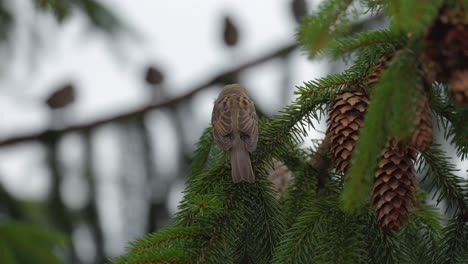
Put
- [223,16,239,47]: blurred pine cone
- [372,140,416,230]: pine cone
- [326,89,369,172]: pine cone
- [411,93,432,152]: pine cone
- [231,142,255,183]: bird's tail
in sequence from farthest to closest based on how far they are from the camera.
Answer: [223,16,239,47]: blurred pine cone, [231,142,255,183]: bird's tail, [326,89,369,172]: pine cone, [372,140,416,230]: pine cone, [411,93,432,152]: pine cone

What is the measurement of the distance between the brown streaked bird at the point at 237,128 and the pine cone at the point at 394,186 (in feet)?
1.70

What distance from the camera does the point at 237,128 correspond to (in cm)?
350

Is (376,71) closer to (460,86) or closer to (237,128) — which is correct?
(460,86)

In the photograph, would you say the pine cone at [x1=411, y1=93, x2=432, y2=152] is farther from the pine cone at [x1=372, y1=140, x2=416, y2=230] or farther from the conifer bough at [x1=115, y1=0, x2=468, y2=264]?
the pine cone at [x1=372, y1=140, x2=416, y2=230]

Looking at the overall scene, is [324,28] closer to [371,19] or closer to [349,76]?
[349,76]

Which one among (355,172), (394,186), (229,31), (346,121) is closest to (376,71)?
(346,121)

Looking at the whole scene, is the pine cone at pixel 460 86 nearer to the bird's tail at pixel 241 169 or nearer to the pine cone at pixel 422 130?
the pine cone at pixel 422 130

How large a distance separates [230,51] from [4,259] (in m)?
3.35

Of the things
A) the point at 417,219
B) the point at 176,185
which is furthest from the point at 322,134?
the point at 176,185

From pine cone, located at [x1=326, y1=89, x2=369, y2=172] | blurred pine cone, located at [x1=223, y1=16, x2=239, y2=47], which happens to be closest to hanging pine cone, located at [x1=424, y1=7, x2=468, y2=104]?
pine cone, located at [x1=326, y1=89, x2=369, y2=172]

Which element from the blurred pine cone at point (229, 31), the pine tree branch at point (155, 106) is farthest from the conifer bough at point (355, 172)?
the blurred pine cone at point (229, 31)

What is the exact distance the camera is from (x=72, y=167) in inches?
173

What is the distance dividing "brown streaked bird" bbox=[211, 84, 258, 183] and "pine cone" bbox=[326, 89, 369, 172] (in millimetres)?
357

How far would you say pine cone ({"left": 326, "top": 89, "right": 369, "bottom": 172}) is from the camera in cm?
265
